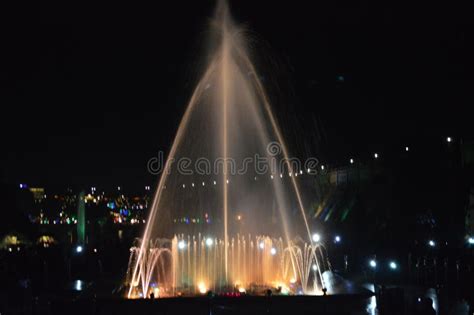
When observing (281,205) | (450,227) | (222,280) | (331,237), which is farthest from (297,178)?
(222,280)

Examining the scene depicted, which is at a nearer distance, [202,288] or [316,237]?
[202,288]

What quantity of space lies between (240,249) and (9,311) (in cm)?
1164

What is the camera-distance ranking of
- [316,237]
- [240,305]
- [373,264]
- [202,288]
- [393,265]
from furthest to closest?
[316,237]
[373,264]
[393,265]
[202,288]
[240,305]

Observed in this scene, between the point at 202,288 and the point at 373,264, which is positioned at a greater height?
the point at 373,264

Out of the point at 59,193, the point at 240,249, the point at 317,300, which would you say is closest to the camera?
the point at 317,300

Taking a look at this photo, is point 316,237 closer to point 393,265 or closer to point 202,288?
point 393,265


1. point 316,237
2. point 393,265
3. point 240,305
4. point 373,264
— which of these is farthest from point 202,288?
point 316,237

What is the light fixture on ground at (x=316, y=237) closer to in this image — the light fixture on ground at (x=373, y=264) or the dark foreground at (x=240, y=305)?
the light fixture on ground at (x=373, y=264)

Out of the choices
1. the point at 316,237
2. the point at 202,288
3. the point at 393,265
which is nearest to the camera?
the point at 202,288

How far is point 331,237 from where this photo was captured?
31.7 meters

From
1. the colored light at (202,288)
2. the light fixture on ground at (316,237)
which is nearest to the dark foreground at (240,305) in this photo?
the colored light at (202,288)

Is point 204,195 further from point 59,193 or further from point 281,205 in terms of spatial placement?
point 59,193

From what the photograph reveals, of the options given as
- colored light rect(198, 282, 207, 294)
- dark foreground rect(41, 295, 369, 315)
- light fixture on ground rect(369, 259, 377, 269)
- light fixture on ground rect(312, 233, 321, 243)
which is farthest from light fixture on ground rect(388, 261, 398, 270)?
light fixture on ground rect(312, 233, 321, 243)

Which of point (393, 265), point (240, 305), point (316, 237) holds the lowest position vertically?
point (240, 305)
